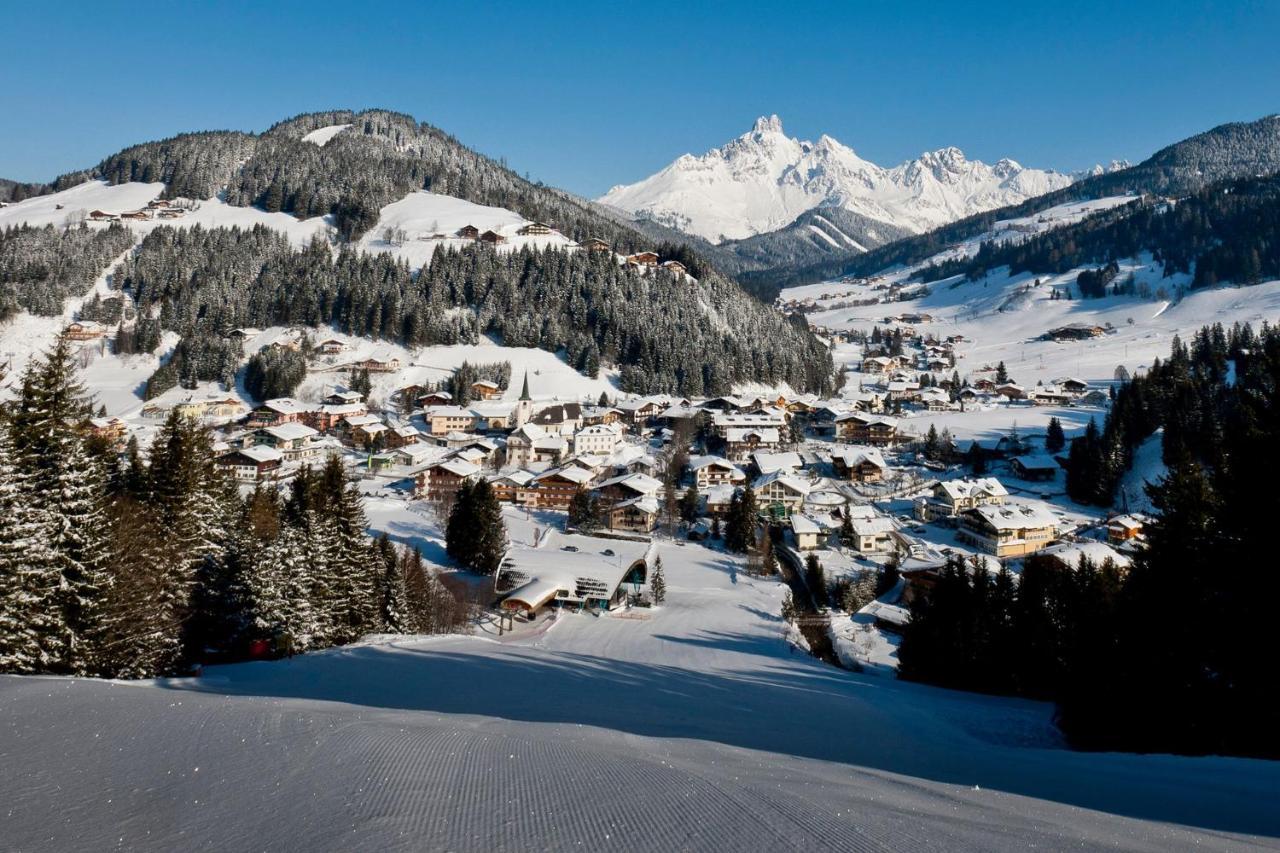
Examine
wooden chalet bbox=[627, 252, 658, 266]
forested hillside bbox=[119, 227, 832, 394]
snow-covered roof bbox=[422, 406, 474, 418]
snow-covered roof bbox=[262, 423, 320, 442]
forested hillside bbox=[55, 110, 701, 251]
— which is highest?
forested hillside bbox=[55, 110, 701, 251]

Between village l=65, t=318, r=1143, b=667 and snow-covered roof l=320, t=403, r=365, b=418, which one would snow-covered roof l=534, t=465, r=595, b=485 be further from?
snow-covered roof l=320, t=403, r=365, b=418

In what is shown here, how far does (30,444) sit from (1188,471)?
21.4 metres

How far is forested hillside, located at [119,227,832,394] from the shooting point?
85.3m

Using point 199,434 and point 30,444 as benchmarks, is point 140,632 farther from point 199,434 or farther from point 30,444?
point 199,434

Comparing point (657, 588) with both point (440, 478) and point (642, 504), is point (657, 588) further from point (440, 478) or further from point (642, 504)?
point (440, 478)

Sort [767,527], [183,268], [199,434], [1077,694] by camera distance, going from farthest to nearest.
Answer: [183,268], [767,527], [199,434], [1077,694]

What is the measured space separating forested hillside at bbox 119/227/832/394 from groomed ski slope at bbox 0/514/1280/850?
77.7 meters

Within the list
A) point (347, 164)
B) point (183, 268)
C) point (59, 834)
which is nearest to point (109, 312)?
point (183, 268)

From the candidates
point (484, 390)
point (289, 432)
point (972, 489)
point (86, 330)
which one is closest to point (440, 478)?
point (289, 432)

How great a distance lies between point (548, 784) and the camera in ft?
14.3

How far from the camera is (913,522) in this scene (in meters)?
47.8

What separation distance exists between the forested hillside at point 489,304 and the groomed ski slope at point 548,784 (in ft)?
255

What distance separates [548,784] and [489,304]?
9239cm

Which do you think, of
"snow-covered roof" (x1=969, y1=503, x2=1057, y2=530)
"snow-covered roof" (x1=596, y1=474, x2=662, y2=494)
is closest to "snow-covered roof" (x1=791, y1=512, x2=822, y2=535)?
"snow-covered roof" (x1=596, y1=474, x2=662, y2=494)
